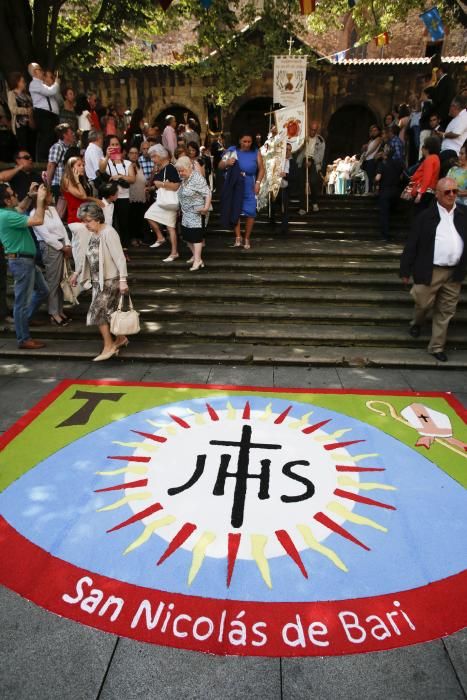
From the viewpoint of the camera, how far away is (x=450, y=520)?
11.2ft

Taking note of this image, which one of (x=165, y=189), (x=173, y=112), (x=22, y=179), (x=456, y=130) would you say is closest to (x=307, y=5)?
(x=456, y=130)

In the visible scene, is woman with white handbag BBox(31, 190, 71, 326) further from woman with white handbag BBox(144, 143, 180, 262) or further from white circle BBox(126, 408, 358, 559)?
white circle BBox(126, 408, 358, 559)

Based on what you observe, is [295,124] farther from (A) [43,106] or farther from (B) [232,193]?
(A) [43,106]

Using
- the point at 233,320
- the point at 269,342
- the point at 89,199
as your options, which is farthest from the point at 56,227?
the point at 269,342

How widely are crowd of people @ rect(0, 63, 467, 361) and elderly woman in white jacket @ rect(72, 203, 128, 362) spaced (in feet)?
0.04

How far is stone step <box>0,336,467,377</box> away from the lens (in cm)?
596

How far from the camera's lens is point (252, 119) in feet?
68.0

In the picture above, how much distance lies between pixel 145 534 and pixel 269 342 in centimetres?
369

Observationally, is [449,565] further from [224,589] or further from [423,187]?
[423,187]

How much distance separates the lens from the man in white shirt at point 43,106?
29.3 feet

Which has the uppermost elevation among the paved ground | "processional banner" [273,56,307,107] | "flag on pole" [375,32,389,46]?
"flag on pole" [375,32,389,46]

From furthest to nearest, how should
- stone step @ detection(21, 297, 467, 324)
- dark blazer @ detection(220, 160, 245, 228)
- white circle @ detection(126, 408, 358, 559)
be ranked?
dark blazer @ detection(220, 160, 245, 228) → stone step @ detection(21, 297, 467, 324) → white circle @ detection(126, 408, 358, 559)

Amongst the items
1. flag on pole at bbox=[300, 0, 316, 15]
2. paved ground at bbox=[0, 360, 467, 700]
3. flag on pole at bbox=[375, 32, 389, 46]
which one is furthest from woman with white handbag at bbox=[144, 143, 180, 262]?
flag on pole at bbox=[375, 32, 389, 46]

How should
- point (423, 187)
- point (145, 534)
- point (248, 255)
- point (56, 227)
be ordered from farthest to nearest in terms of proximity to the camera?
point (248, 255) → point (423, 187) → point (56, 227) → point (145, 534)
